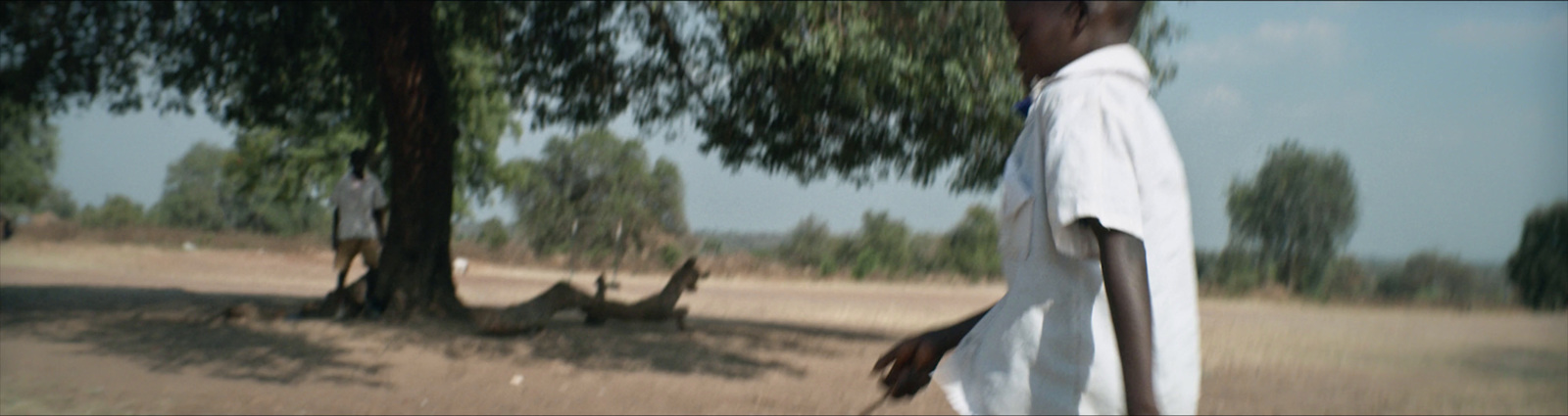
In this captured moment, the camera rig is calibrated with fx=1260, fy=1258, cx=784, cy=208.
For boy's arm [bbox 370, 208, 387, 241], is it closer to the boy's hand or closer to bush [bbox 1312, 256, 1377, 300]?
bush [bbox 1312, 256, 1377, 300]

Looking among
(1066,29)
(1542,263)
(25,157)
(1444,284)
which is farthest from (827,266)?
(1066,29)

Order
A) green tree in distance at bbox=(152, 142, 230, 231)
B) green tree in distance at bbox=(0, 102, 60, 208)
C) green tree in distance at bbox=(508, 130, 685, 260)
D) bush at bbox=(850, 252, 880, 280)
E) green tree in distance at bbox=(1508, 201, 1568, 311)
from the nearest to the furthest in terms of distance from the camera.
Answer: green tree in distance at bbox=(1508, 201, 1568, 311), green tree in distance at bbox=(0, 102, 60, 208), green tree in distance at bbox=(508, 130, 685, 260), bush at bbox=(850, 252, 880, 280), green tree in distance at bbox=(152, 142, 230, 231)

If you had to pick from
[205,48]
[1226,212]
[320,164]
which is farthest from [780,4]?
[320,164]

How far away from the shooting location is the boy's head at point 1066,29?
5.93 ft

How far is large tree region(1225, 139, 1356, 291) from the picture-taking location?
11.6 metres

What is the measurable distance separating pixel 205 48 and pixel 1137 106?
11.9 m

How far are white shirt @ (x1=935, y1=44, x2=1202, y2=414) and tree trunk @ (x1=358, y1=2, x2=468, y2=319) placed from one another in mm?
9230

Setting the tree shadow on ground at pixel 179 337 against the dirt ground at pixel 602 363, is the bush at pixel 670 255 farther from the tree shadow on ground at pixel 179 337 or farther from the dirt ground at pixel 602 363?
the tree shadow on ground at pixel 179 337

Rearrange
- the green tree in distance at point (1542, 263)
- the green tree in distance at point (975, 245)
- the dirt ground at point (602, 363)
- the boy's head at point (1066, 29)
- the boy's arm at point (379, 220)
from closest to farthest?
the boy's head at point (1066, 29)
the dirt ground at point (602, 363)
the green tree in distance at point (1542, 263)
the boy's arm at point (379, 220)
the green tree in distance at point (975, 245)

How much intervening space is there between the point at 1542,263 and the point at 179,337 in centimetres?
1042

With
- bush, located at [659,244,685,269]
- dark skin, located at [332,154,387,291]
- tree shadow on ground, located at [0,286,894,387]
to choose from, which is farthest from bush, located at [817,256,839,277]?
dark skin, located at [332,154,387,291]

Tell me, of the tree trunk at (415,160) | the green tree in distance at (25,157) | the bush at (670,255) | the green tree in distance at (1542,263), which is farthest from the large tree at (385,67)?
the bush at (670,255)

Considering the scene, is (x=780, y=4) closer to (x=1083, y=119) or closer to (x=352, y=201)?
(x=352, y=201)

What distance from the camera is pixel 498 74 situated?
1238cm
